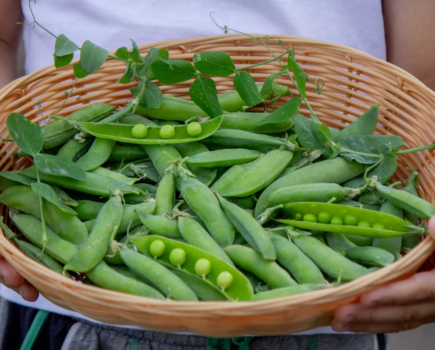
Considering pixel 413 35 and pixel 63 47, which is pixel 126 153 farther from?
pixel 413 35

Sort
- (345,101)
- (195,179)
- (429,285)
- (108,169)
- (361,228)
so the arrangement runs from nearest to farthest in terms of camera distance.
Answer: (429,285), (361,228), (195,179), (108,169), (345,101)

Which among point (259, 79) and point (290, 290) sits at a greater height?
point (259, 79)

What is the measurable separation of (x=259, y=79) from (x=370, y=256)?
62 cm

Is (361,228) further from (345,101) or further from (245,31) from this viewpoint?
(245,31)

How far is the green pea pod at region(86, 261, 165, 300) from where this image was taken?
729 millimetres

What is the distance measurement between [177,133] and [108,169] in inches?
8.0

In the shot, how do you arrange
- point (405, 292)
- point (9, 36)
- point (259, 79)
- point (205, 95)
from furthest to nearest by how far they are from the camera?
point (9, 36) → point (259, 79) → point (205, 95) → point (405, 292)

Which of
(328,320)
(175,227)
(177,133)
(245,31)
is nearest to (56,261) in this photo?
(175,227)

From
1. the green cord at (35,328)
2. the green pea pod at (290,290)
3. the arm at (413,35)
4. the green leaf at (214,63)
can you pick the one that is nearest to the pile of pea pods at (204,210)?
the green pea pod at (290,290)

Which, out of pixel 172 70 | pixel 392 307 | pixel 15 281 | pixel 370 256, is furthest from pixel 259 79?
pixel 15 281

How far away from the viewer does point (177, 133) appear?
0.99 m

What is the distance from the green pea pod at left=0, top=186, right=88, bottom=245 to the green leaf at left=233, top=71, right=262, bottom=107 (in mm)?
511

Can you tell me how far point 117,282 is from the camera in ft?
2.47

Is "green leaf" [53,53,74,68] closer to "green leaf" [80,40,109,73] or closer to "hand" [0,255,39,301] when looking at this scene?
"green leaf" [80,40,109,73]
